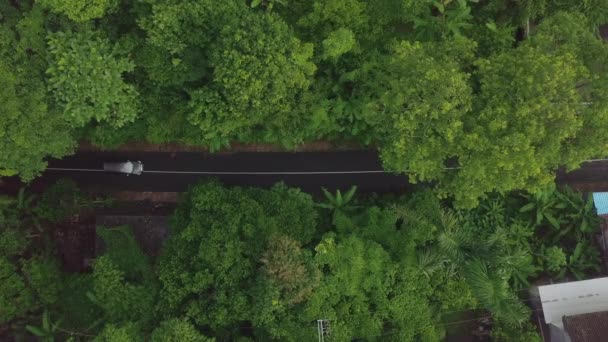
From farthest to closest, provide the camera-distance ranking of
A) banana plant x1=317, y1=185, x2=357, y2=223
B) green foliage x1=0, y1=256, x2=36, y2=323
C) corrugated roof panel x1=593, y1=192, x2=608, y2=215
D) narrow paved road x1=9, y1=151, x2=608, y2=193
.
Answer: narrow paved road x1=9, y1=151, x2=608, y2=193
corrugated roof panel x1=593, y1=192, x2=608, y2=215
banana plant x1=317, y1=185, x2=357, y2=223
green foliage x1=0, y1=256, x2=36, y2=323

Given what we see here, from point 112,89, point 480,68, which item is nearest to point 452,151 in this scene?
point 480,68

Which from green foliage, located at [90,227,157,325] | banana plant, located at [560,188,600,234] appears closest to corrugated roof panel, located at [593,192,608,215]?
banana plant, located at [560,188,600,234]

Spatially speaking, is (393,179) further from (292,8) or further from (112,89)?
(112,89)

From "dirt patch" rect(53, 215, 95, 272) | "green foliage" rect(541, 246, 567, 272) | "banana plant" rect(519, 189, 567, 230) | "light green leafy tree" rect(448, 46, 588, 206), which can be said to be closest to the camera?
"light green leafy tree" rect(448, 46, 588, 206)

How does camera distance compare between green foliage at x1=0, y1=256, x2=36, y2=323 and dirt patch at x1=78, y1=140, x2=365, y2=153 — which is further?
dirt patch at x1=78, y1=140, x2=365, y2=153

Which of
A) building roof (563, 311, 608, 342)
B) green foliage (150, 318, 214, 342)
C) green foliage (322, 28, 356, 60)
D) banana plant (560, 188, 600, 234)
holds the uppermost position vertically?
green foliage (322, 28, 356, 60)

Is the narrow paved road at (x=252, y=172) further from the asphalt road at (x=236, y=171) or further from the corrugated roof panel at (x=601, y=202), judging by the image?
the corrugated roof panel at (x=601, y=202)

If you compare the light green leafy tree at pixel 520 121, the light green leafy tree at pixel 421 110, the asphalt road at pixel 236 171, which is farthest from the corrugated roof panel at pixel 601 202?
the light green leafy tree at pixel 421 110

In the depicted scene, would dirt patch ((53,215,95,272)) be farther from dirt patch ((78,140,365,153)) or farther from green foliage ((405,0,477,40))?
green foliage ((405,0,477,40))
